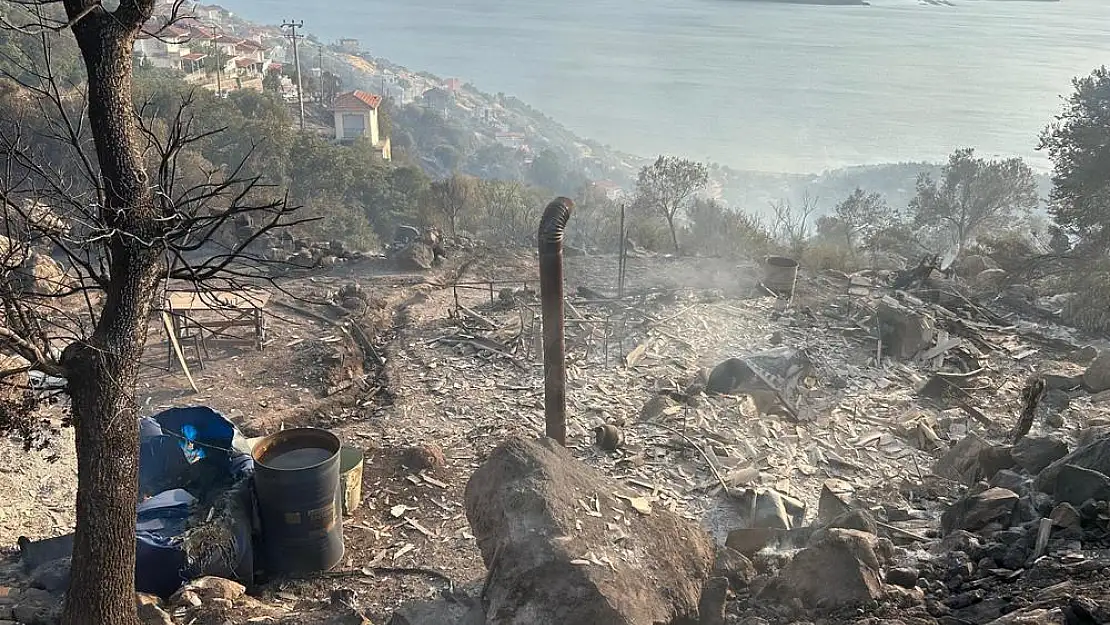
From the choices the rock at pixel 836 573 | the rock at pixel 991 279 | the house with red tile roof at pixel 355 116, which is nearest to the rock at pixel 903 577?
the rock at pixel 836 573

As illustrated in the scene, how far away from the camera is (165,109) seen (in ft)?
96.3

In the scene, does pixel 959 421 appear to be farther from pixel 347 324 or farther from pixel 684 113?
pixel 684 113

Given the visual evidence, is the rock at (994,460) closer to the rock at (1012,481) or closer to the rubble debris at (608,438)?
the rock at (1012,481)

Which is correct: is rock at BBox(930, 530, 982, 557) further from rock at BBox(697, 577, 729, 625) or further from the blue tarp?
the blue tarp

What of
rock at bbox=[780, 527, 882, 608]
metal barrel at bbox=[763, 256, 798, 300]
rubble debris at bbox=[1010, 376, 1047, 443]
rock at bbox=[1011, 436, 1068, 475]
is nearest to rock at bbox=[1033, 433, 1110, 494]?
rock at bbox=[1011, 436, 1068, 475]

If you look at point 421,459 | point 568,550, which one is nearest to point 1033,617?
point 568,550

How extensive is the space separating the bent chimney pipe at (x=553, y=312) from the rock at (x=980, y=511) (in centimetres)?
382

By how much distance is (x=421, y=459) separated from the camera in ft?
25.6

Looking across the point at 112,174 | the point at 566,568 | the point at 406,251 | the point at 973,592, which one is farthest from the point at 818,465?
the point at 406,251

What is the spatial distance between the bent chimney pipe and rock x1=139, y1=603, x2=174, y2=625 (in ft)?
13.4

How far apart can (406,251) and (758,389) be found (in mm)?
9335

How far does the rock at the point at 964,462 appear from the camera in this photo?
24.9 feet

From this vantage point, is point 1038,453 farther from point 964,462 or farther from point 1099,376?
point 1099,376

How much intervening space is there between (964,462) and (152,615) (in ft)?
25.9
